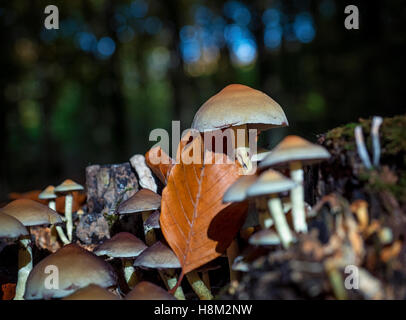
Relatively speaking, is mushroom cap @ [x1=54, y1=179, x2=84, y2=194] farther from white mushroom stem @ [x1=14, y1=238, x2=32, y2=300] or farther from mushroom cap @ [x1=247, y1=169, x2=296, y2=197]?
mushroom cap @ [x1=247, y1=169, x2=296, y2=197]

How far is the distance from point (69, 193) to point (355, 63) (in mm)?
7424

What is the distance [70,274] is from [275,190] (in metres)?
1.04

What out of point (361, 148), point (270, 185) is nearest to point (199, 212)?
point (270, 185)

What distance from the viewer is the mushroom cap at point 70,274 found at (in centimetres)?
160

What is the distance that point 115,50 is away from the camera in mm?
13930

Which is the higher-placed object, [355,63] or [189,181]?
[355,63]

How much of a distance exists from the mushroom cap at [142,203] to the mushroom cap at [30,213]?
403 millimetres

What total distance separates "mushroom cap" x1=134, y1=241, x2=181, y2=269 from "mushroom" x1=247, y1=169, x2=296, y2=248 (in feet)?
2.14

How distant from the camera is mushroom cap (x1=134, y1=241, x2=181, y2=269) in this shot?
1809 mm

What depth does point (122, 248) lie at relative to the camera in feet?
6.72

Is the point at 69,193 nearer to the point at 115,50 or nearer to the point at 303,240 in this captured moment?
the point at 303,240

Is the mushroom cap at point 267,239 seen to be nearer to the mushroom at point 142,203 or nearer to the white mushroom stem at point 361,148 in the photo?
the white mushroom stem at point 361,148

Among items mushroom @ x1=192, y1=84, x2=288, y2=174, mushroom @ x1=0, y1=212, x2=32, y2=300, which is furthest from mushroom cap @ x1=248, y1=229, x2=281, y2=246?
mushroom @ x1=0, y1=212, x2=32, y2=300
